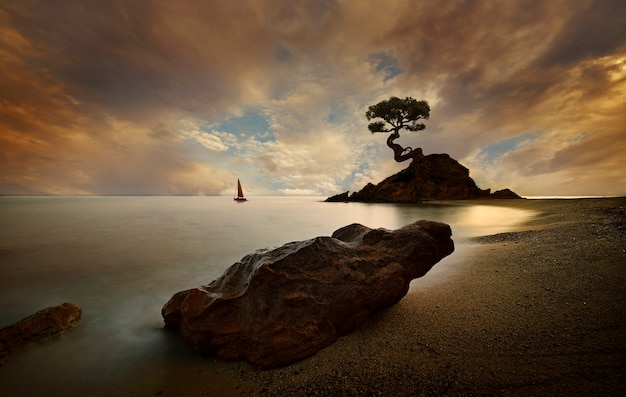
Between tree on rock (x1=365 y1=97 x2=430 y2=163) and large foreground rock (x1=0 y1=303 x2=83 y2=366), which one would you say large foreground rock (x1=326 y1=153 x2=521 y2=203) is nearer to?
tree on rock (x1=365 y1=97 x2=430 y2=163)

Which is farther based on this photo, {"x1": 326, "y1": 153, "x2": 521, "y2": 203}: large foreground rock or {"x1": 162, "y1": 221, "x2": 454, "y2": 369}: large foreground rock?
{"x1": 326, "y1": 153, "x2": 521, "y2": 203}: large foreground rock

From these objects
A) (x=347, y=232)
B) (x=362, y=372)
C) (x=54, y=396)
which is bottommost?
(x=54, y=396)

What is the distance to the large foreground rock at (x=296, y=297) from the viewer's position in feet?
9.57

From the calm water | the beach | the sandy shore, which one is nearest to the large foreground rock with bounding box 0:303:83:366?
the calm water

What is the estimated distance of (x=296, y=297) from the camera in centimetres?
309

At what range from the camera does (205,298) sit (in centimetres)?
348

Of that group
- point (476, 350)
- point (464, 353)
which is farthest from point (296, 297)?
point (476, 350)

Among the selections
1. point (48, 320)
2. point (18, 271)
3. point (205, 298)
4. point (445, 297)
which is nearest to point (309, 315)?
point (205, 298)

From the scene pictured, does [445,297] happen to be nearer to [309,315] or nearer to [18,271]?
[309,315]

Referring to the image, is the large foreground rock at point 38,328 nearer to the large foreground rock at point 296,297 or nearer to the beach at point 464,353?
the beach at point 464,353

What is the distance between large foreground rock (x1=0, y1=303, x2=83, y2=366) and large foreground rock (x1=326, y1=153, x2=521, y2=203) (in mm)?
32199

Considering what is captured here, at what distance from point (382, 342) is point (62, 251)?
13.5m

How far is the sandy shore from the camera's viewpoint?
213 centimetres

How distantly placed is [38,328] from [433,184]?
36.0 metres
